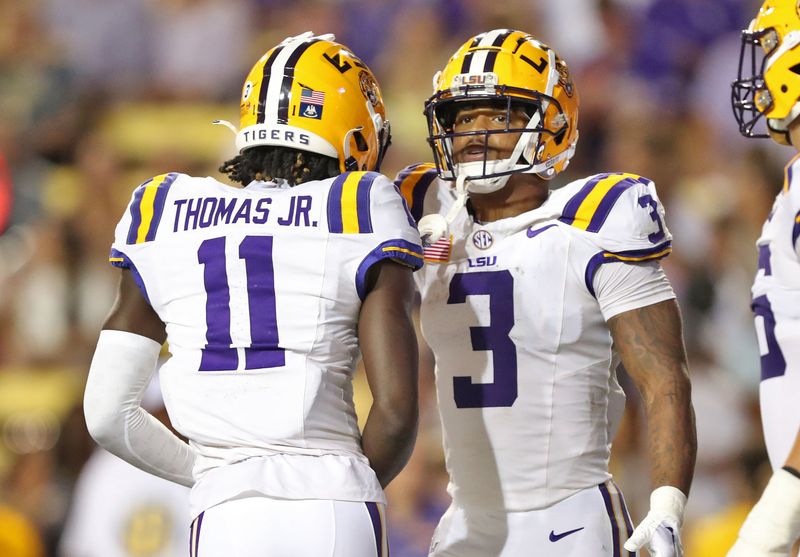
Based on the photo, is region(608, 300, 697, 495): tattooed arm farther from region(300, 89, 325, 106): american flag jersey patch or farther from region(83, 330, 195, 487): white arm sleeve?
region(83, 330, 195, 487): white arm sleeve

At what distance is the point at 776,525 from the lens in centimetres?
245

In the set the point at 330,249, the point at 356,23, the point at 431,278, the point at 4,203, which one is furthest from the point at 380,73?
the point at 330,249

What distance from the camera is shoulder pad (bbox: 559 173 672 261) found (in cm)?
279

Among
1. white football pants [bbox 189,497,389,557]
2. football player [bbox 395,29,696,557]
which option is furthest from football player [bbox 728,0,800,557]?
white football pants [bbox 189,497,389,557]

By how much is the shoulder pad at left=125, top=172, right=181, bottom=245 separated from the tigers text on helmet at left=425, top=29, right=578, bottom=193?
67 centimetres

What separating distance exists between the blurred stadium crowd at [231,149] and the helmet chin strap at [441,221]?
7.27 feet

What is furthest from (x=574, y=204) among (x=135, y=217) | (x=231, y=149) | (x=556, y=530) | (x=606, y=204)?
(x=231, y=149)

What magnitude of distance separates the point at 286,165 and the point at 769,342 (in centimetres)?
121

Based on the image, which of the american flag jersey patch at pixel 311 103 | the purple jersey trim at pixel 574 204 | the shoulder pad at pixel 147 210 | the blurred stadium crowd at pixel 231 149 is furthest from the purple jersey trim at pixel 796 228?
the blurred stadium crowd at pixel 231 149

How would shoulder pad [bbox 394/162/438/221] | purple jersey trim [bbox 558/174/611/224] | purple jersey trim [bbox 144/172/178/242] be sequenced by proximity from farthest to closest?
shoulder pad [bbox 394/162/438/221] < purple jersey trim [bbox 558/174/611/224] < purple jersey trim [bbox 144/172/178/242]

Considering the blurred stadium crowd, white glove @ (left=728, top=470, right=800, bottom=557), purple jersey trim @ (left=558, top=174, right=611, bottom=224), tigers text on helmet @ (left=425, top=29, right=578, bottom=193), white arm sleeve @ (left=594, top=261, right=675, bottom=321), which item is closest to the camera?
white glove @ (left=728, top=470, right=800, bottom=557)

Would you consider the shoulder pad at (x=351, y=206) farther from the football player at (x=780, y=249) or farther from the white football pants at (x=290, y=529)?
the football player at (x=780, y=249)

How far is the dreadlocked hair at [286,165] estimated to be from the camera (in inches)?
107

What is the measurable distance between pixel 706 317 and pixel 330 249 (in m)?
3.80
